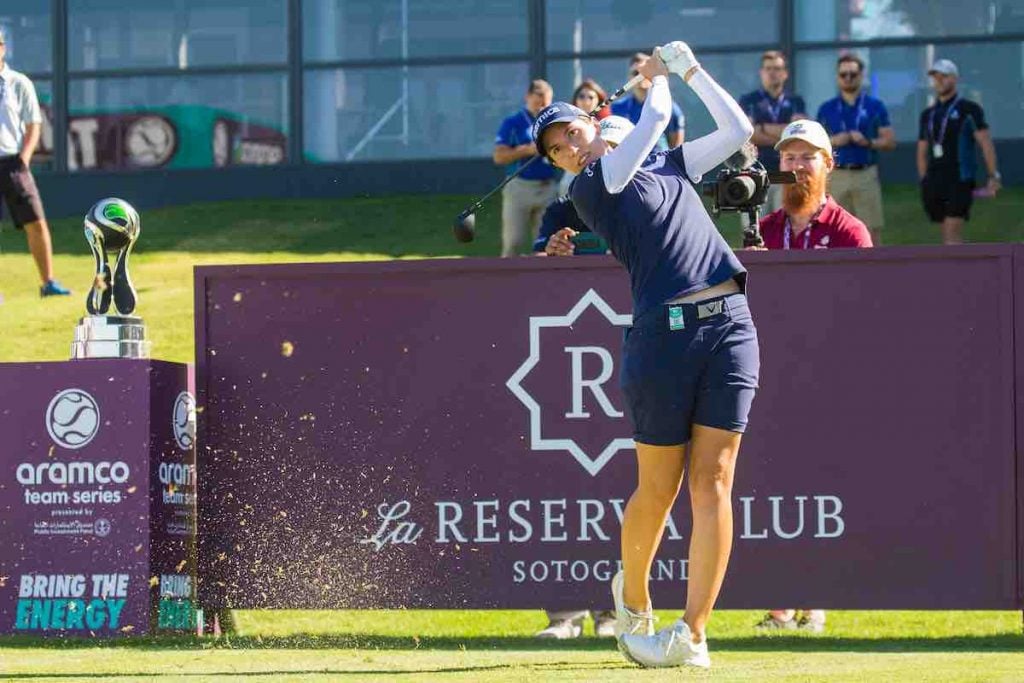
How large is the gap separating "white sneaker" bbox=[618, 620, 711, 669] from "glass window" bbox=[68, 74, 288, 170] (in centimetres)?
1421

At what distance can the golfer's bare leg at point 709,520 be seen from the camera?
632cm

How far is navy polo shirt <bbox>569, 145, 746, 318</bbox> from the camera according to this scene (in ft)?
20.5

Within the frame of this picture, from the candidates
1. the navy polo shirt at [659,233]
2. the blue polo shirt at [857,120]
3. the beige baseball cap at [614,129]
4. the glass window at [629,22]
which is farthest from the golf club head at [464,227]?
the glass window at [629,22]

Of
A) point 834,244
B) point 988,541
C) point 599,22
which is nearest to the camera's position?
point 988,541

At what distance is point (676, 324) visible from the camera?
6.25 meters

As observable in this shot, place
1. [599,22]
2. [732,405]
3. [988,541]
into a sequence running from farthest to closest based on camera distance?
[599,22], [988,541], [732,405]

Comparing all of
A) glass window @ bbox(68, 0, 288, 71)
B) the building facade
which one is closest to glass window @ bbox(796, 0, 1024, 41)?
the building facade

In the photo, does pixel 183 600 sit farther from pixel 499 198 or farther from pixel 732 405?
pixel 499 198

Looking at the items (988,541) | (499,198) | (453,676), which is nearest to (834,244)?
(988,541)

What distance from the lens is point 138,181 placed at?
20.3m

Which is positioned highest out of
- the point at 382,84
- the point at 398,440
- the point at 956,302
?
the point at 382,84

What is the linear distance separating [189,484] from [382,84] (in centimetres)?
1237

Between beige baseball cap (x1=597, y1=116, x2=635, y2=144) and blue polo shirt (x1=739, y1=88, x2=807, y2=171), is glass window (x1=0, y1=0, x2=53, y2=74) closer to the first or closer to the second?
blue polo shirt (x1=739, y1=88, x2=807, y2=171)

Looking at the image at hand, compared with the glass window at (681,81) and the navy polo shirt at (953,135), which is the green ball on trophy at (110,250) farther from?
the glass window at (681,81)
